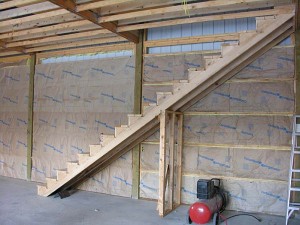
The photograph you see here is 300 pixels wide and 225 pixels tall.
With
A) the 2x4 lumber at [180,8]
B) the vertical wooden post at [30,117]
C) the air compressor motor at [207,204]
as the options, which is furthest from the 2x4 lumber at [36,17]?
the air compressor motor at [207,204]

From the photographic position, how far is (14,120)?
7.40 metres

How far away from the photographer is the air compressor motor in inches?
163

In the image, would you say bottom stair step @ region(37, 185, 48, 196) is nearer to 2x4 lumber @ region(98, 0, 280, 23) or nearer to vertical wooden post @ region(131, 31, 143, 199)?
vertical wooden post @ region(131, 31, 143, 199)

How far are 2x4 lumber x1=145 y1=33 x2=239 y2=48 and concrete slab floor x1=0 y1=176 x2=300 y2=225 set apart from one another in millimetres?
2980

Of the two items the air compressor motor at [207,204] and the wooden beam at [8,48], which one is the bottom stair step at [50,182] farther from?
the wooden beam at [8,48]

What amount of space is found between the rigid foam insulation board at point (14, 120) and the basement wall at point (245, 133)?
3664 mm

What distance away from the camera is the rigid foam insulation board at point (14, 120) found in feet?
23.8

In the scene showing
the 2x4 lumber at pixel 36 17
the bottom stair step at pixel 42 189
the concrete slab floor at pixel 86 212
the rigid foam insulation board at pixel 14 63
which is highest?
the 2x4 lumber at pixel 36 17

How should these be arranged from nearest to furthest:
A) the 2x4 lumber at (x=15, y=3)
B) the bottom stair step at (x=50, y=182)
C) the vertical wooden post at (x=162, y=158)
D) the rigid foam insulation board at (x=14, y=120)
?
1. the 2x4 lumber at (x=15, y=3)
2. the vertical wooden post at (x=162, y=158)
3. the bottom stair step at (x=50, y=182)
4. the rigid foam insulation board at (x=14, y=120)

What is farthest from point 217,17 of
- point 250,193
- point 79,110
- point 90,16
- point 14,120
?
point 14,120

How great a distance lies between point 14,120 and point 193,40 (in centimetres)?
493

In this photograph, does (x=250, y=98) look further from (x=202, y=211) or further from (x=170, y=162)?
(x=202, y=211)

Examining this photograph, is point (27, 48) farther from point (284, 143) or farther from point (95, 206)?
point (284, 143)

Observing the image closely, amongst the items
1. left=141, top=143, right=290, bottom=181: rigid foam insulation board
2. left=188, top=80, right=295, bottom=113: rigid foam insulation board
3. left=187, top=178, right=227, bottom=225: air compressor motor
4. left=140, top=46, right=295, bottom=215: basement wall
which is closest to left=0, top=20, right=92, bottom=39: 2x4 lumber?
left=140, top=46, right=295, bottom=215: basement wall
